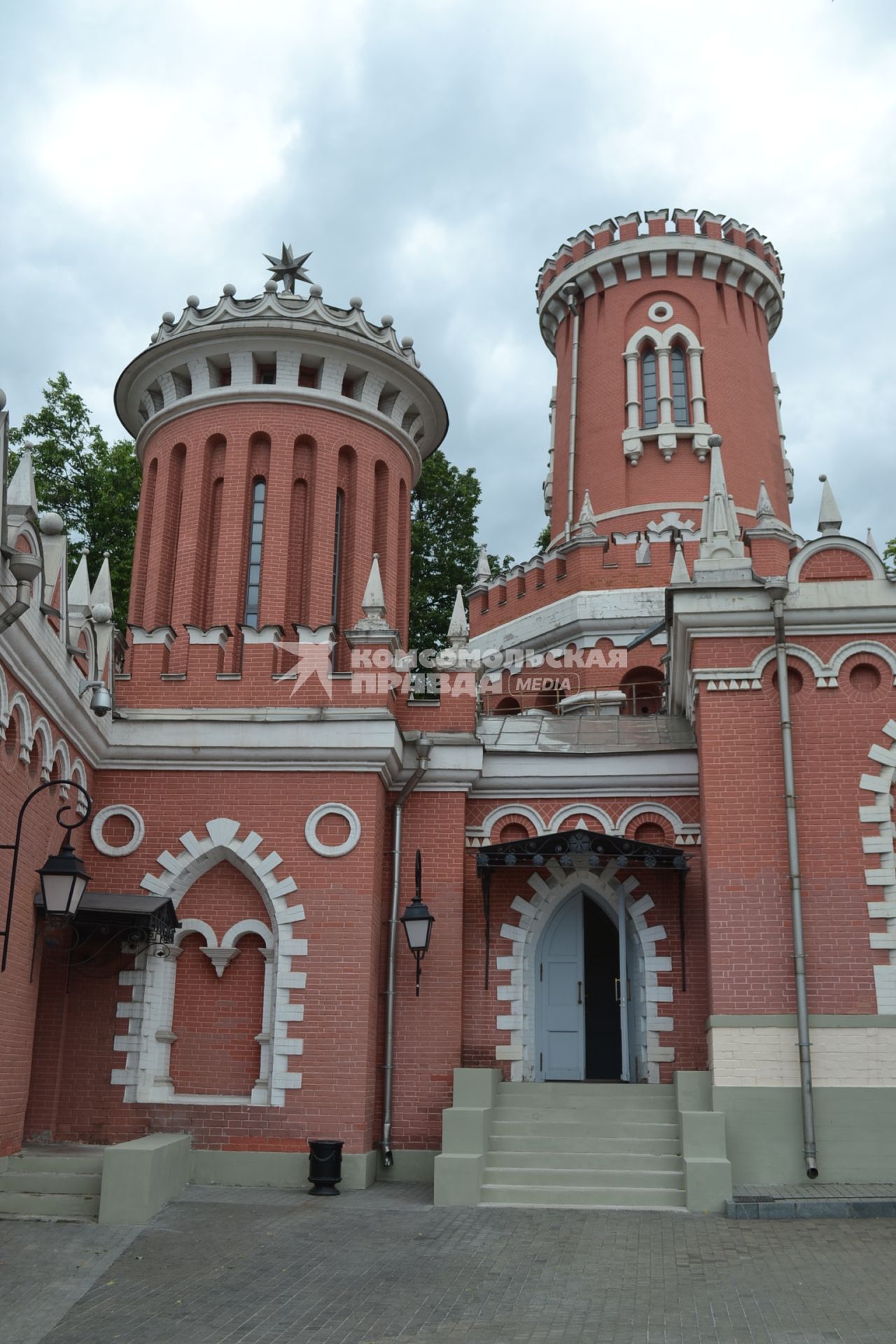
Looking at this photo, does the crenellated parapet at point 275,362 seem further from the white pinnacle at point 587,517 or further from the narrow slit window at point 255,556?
the white pinnacle at point 587,517

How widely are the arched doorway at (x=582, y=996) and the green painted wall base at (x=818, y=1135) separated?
260 centimetres

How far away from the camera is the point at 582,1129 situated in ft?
40.0

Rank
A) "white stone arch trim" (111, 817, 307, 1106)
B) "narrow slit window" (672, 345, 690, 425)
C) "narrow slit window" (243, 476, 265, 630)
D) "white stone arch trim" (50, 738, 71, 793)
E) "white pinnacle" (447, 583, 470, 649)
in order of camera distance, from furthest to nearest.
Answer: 1. "narrow slit window" (672, 345, 690, 425)
2. "narrow slit window" (243, 476, 265, 630)
3. "white pinnacle" (447, 583, 470, 649)
4. "white stone arch trim" (111, 817, 307, 1106)
5. "white stone arch trim" (50, 738, 71, 793)

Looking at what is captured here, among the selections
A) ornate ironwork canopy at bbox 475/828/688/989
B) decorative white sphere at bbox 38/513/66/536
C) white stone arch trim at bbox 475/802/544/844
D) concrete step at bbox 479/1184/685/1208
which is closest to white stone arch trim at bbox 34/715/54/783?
decorative white sphere at bbox 38/513/66/536

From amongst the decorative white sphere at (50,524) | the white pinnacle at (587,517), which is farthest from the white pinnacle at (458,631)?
the white pinnacle at (587,517)

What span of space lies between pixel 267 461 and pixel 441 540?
15.1 meters

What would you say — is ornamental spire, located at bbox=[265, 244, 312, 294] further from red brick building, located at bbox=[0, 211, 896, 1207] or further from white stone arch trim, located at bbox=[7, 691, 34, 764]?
white stone arch trim, located at bbox=[7, 691, 34, 764]

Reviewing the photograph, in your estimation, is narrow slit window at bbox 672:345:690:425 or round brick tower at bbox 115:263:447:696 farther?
narrow slit window at bbox 672:345:690:425

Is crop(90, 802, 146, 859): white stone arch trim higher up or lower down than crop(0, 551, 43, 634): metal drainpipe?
lower down

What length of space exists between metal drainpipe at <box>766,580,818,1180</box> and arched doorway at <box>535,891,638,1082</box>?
258 centimetres

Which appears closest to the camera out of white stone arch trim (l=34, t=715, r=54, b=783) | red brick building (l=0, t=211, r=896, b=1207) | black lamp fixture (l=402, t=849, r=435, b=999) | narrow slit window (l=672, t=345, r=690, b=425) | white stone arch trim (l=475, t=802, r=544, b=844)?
red brick building (l=0, t=211, r=896, b=1207)

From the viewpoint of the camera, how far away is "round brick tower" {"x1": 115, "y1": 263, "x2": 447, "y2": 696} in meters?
17.0

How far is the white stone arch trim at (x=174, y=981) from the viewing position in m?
12.8

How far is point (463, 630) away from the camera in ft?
49.6
